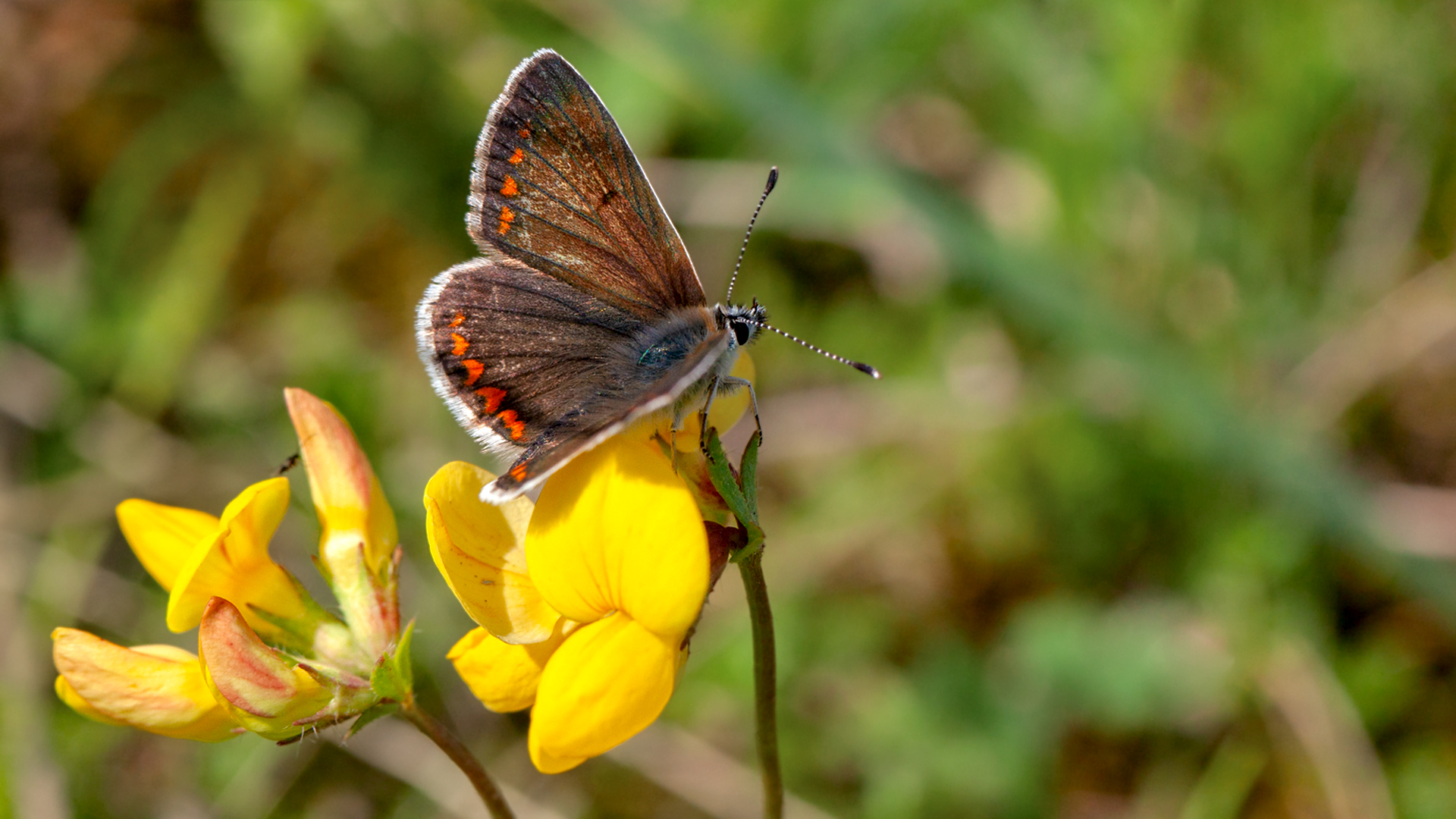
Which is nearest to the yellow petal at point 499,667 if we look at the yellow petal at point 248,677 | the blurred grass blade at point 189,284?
the yellow petal at point 248,677

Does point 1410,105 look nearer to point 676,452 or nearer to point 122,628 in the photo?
point 676,452

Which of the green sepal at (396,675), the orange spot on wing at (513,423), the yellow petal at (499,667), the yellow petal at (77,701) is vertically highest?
the orange spot on wing at (513,423)

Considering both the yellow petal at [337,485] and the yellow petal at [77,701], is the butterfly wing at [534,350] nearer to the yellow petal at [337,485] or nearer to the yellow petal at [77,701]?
the yellow petal at [337,485]

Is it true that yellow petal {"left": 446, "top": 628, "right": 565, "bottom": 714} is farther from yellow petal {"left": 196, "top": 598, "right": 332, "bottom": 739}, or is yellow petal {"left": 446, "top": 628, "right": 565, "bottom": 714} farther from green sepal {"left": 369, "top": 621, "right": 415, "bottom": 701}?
yellow petal {"left": 196, "top": 598, "right": 332, "bottom": 739}

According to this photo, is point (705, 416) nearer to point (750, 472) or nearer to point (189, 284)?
point (750, 472)

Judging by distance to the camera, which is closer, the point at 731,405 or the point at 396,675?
the point at 396,675

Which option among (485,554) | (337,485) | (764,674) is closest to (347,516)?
(337,485)

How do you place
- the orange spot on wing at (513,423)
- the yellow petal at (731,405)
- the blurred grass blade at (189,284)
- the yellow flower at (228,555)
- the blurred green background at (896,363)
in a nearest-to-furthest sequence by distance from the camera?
the yellow flower at (228,555) → the orange spot on wing at (513,423) → the yellow petal at (731,405) → the blurred green background at (896,363) → the blurred grass blade at (189,284)
